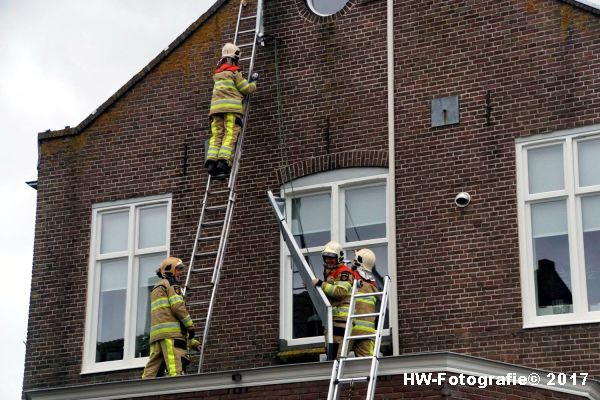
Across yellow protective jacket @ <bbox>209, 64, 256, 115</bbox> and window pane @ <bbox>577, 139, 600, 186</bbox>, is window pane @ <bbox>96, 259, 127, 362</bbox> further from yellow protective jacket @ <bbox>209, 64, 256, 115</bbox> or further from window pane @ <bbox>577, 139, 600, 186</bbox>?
window pane @ <bbox>577, 139, 600, 186</bbox>

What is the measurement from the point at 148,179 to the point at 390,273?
4.01 m

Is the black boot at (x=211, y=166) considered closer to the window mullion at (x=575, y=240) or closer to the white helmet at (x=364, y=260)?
the white helmet at (x=364, y=260)

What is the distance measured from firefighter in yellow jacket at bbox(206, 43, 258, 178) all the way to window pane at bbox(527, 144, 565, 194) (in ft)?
12.7

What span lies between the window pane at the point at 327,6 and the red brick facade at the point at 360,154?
17 centimetres

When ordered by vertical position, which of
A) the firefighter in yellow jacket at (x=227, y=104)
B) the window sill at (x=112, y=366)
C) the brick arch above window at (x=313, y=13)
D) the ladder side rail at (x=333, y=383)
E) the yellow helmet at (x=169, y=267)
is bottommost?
the ladder side rail at (x=333, y=383)

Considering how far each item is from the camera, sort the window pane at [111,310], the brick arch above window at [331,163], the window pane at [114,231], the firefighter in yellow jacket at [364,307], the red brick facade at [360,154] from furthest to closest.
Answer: the window pane at [114,231], the window pane at [111,310], the brick arch above window at [331,163], the red brick facade at [360,154], the firefighter in yellow jacket at [364,307]

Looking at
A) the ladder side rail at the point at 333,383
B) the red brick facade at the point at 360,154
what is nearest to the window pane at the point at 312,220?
the red brick facade at the point at 360,154

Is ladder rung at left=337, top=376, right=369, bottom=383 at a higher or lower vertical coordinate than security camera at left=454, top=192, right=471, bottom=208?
lower

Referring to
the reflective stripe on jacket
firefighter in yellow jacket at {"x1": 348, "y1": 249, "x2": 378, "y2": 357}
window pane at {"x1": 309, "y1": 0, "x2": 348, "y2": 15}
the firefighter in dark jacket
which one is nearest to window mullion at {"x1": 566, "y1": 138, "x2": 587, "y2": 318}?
firefighter in yellow jacket at {"x1": 348, "y1": 249, "x2": 378, "y2": 357}

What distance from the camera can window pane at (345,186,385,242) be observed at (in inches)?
698

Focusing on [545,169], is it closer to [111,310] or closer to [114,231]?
[114,231]

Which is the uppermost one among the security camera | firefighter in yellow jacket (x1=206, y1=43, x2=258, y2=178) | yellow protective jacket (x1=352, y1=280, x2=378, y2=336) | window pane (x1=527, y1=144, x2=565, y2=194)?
firefighter in yellow jacket (x1=206, y1=43, x2=258, y2=178)

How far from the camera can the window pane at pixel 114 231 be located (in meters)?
19.1

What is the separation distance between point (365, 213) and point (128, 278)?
3.50 meters
